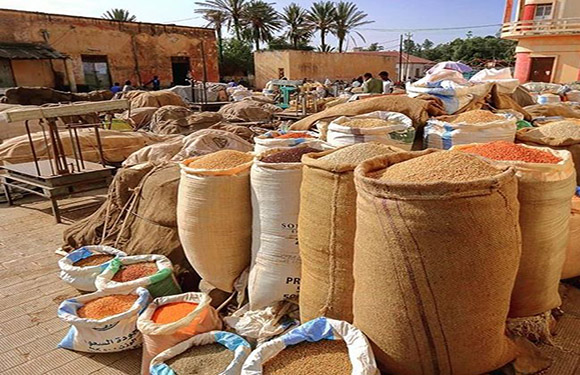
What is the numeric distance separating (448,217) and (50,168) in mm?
4248

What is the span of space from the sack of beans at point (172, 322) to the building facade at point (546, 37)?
19.3m

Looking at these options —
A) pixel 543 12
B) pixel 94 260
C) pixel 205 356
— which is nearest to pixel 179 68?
pixel 543 12

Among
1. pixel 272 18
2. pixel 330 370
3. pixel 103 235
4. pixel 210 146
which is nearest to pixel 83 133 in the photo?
pixel 210 146

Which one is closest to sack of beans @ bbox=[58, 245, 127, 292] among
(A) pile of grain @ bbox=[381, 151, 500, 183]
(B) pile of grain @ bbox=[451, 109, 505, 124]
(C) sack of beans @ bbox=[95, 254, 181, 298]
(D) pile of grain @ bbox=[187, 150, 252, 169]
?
(C) sack of beans @ bbox=[95, 254, 181, 298]

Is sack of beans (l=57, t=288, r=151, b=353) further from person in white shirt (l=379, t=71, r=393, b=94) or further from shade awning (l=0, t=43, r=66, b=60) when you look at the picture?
shade awning (l=0, t=43, r=66, b=60)

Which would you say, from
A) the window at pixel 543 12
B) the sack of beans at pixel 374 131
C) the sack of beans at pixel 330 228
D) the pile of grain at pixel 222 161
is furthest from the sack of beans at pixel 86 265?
the window at pixel 543 12

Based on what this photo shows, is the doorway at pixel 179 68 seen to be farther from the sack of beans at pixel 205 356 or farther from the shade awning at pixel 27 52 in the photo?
the sack of beans at pixel 205 356

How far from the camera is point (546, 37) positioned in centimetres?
1644

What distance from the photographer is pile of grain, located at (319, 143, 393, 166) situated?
4.56ft

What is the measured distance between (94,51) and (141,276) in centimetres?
1902

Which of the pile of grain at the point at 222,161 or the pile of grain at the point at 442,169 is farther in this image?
the pile of grain at the point at 222,161

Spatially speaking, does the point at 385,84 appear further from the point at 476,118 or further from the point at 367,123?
the point at 367,123

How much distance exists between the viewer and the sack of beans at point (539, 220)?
132 centimetres

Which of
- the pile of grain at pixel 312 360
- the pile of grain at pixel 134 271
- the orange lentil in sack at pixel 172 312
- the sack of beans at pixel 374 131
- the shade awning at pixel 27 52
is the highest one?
the shade awning at pixel 27 52
